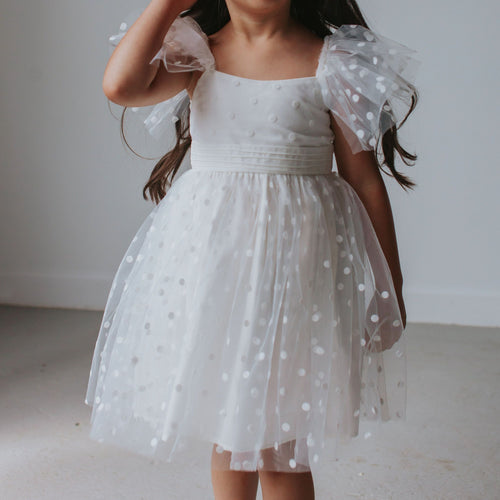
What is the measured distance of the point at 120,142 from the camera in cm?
252

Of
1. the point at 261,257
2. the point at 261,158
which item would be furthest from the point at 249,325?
the point at 261,158

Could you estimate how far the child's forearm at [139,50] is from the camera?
729 mm

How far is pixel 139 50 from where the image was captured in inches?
28.7

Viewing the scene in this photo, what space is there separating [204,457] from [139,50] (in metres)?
0.77

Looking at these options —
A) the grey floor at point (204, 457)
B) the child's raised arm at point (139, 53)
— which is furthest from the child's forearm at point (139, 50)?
the grey floor at point (204, 457)

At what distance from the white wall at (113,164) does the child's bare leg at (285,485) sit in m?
1.62

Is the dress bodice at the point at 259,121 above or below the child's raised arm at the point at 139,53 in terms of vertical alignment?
Answer: below

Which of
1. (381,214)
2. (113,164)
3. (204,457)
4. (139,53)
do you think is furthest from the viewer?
(113,164)

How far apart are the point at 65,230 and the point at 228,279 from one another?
6.49 ft

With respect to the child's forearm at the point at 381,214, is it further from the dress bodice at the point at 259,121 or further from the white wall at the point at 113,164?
the white wall at the point at 113,164

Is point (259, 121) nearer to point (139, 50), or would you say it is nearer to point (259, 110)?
point (259, 110)

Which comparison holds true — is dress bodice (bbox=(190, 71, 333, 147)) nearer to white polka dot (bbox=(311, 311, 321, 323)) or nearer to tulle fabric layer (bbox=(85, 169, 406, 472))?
tulle fabric layer (bbox=(85, 169, 406, 472))

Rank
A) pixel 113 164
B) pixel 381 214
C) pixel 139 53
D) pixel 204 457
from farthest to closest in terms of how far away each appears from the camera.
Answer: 1. pixel 113 164
2. pixel 204 457
3. pixel 381 214
4. pixel 139 53

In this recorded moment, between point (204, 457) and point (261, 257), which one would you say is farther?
Result: point (204, 457)
